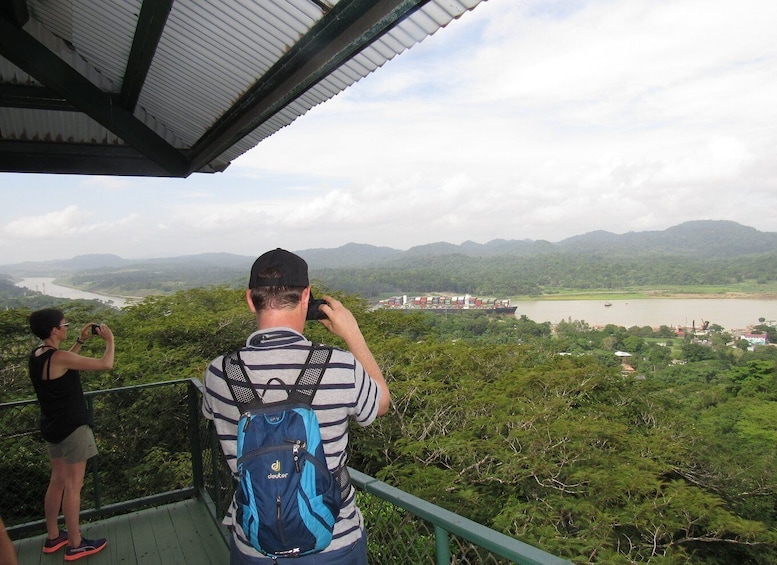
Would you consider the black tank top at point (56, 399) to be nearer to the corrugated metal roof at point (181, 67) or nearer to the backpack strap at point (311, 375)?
the corrugated metal roof at point (181, 67)

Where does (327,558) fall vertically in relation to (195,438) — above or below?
above

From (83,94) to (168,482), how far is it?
5.70m

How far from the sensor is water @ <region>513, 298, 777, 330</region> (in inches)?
2176

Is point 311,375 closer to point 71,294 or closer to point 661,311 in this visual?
point 71,294

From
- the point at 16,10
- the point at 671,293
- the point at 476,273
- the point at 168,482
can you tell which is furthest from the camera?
the point at 476,273

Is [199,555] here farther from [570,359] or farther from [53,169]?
[570,359]

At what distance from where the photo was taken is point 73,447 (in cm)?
230

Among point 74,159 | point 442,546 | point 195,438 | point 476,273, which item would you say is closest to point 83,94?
point 74,159

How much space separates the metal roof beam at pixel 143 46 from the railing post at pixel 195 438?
1.49 metres

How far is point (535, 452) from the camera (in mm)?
7379

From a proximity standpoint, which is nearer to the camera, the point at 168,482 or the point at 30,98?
the point at 30,98

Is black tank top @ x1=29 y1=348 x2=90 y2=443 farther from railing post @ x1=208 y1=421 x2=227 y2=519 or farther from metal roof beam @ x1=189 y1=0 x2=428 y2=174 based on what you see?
metal roof beam @ x1=189 y1=0 x2=428 y2=174

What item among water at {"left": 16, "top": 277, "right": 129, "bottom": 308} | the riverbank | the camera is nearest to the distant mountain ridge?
the riverbank

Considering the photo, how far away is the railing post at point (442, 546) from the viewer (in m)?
1.14
